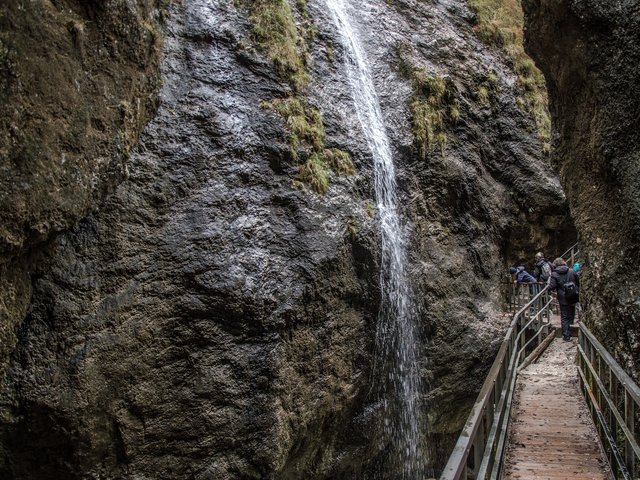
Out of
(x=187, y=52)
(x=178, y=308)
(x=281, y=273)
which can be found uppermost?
(x=187, y=52)

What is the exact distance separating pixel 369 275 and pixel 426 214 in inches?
107

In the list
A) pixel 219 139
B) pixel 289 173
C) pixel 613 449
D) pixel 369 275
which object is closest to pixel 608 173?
pixel 613 449

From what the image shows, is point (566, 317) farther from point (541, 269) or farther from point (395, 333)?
point (395, 333)

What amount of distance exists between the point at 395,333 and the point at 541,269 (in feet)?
20.2

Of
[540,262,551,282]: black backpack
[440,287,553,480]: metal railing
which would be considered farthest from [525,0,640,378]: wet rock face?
[540,262,551,282]: black backpack

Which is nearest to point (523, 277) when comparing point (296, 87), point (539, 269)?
point (539, 269)

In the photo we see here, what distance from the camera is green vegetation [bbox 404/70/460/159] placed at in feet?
35.7

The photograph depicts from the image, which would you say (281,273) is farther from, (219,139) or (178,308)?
(219,139)

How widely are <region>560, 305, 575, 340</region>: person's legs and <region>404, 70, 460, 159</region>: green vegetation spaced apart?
4.81 metres

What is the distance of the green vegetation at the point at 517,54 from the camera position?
1331 centimetres

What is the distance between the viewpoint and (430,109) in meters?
11.3

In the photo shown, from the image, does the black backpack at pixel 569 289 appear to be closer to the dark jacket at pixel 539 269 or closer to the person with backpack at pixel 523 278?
the person with backpack at pixel 523 278

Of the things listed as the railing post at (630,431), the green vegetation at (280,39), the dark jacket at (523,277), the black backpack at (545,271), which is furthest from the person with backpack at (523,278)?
the railing post at (630,431)

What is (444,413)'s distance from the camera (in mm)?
9969
